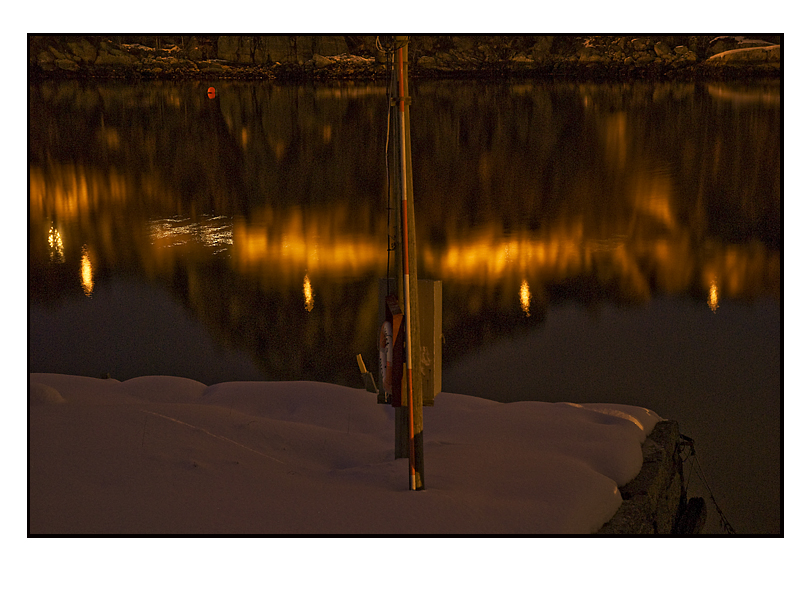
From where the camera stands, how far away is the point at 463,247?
1286 cm

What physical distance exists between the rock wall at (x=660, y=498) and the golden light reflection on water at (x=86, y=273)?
6.61 metres

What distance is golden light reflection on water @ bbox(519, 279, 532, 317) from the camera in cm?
1088

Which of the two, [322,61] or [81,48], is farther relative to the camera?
[322,61]

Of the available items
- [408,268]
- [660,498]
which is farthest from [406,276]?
[660,498]

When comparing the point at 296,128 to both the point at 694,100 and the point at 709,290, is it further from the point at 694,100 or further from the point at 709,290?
the point at 709,290

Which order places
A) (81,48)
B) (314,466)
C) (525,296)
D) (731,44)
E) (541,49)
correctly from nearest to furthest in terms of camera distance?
Result: (314,466) < (731,44) < (81,48) < (541,49) < (525,296)

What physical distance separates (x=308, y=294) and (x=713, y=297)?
462cm

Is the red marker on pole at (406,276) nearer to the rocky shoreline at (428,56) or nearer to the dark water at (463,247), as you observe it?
the dark water at (463,247)

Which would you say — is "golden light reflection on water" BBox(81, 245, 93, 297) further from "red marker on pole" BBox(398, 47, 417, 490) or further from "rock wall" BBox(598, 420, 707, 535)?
"rock wall" BBox(598, 420, 707, 535)

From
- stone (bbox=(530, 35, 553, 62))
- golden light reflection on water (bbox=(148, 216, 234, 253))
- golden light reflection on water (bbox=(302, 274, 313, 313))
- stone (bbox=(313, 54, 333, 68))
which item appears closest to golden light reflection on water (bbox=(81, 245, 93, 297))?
golden light reflection on water (bbox=(148, 216, 234, 253))

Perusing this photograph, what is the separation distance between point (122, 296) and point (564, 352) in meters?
5.00

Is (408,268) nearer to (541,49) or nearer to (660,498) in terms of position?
(660,498)

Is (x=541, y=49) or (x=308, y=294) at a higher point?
(x=541, y=49)

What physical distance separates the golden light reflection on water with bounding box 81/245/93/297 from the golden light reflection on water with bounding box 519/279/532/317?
490 centimetres
